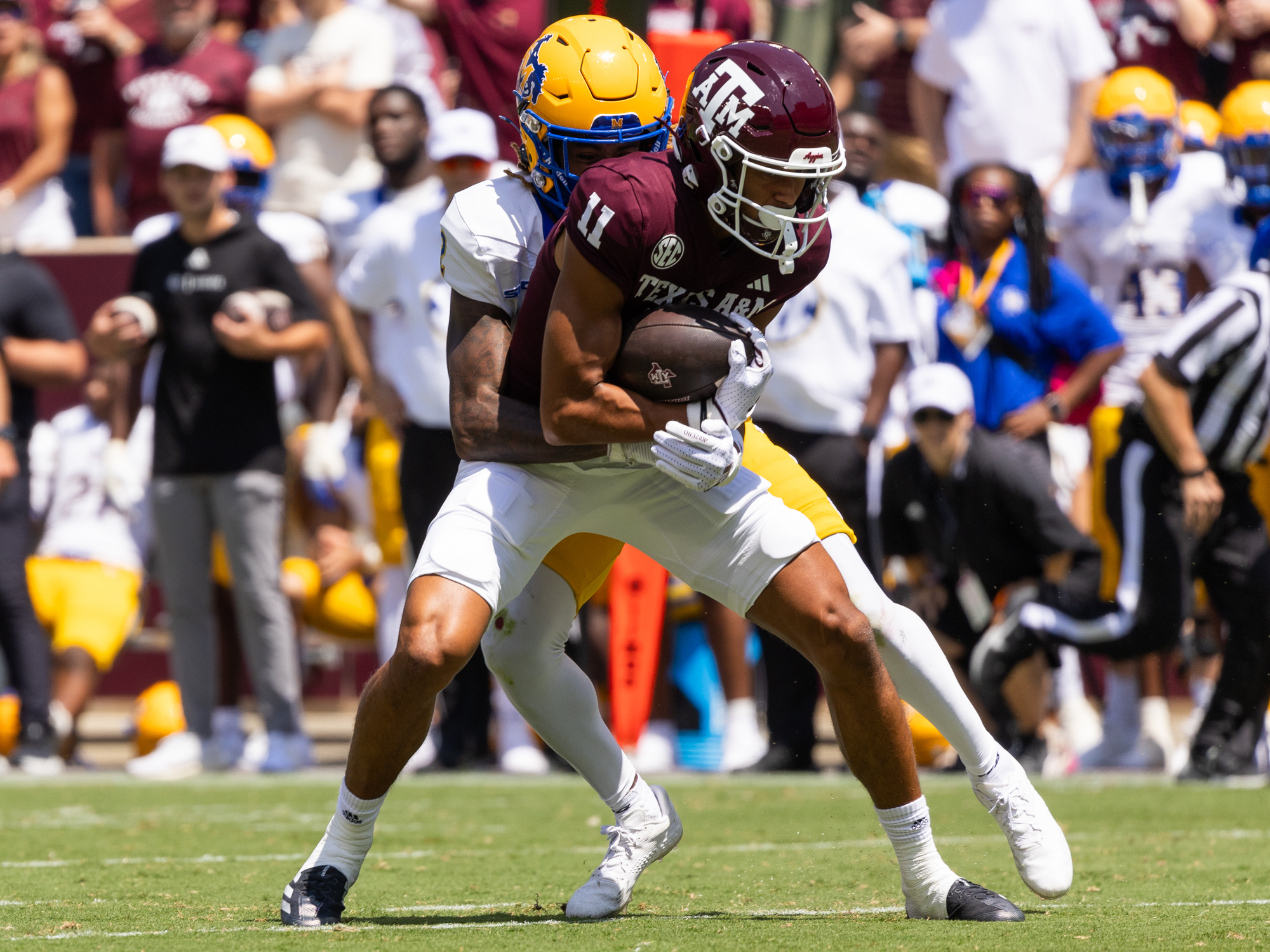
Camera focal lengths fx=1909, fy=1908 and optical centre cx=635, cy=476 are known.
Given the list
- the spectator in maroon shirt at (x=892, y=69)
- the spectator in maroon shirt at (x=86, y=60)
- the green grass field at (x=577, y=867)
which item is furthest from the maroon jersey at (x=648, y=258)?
the spectator in maroon shirt at (x=86, y=60)

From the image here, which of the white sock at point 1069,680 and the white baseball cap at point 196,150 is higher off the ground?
the white baseball cap at point 196,150

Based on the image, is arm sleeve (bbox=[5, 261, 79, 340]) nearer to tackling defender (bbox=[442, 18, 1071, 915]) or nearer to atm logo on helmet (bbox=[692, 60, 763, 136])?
tackling defender (bbox=[442, 18, 1071, 915])

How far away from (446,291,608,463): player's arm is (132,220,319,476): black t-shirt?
3.53 m

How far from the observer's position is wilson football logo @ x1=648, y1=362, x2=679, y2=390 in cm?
363

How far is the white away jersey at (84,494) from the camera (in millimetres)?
8148

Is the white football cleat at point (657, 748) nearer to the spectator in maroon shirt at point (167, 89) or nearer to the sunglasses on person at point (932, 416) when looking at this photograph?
the sunglasses on person at point (932, 416)

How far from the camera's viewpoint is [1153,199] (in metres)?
7.80

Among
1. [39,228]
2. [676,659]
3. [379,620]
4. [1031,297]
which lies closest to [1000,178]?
[1031,297]

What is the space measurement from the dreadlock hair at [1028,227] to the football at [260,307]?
8.76 ft

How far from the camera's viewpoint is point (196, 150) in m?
7.47

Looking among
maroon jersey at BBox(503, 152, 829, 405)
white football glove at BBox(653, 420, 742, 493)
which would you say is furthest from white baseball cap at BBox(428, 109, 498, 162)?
white football glove at BBox(653, 420, 742, 493)

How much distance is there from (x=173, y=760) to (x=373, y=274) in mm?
2057

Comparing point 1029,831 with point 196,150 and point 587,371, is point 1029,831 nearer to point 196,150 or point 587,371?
point 587,371

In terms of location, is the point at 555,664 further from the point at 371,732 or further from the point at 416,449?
the point at 416,449
